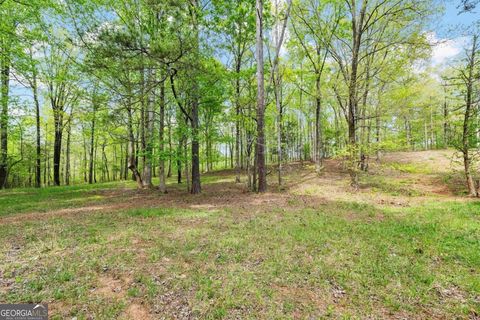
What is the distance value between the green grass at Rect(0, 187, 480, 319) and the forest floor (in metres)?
0.02

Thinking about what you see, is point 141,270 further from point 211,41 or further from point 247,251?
point 211,41

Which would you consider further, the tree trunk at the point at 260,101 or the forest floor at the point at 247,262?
the tree trunk at the point at 260,101

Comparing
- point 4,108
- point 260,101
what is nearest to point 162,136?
point 260,101

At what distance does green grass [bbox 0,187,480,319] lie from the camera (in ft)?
9.95

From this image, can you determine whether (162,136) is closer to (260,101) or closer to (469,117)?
(260,101)

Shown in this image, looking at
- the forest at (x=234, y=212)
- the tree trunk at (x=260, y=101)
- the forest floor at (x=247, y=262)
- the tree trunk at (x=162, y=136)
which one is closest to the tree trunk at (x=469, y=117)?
the forest at (x=234, y=212)

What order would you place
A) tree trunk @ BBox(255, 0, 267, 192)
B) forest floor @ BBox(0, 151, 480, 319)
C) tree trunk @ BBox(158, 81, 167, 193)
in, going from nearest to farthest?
forest floor @ BBox(0, 151, 480, 319) < tree trunk @ BBox(158, 81, 167, 193) < tree trunk @ BBox(255, 0, 267, 192)

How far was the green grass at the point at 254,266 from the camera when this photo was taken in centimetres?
303

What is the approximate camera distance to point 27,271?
373 cm

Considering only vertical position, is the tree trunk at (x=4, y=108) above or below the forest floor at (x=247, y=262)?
above

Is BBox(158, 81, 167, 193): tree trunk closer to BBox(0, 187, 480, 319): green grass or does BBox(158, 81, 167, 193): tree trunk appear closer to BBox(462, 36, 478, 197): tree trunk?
BBox(0, 187, 480, 319): green grass

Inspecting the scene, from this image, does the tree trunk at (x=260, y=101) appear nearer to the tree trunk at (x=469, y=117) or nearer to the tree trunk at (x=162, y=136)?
the tree trunk at (x=162, y=136)

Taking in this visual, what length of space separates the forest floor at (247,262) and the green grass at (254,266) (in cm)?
2

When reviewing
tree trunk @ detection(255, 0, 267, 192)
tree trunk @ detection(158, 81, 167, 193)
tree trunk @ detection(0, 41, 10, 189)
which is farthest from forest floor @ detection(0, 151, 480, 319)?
tree trunk @ detection(0, 41, 10, 189)
